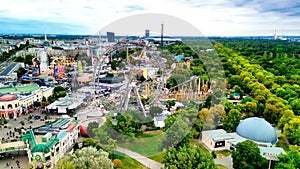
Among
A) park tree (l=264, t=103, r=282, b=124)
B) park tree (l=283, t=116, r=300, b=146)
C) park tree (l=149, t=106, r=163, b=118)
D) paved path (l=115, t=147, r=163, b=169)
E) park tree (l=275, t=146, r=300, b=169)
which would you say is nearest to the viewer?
park tree (l=275, t=146, r=300, b=169)

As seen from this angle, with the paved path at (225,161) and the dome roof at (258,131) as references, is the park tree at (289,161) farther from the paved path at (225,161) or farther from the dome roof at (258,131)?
the dome roof at (258,131)

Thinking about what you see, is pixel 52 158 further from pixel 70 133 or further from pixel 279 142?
pixel 279 142

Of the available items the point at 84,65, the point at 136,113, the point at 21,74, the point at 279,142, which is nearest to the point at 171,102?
the point at 136,113

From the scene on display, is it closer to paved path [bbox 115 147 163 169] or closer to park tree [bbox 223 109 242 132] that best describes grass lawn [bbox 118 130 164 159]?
paved path [bbox 115 147 163 169]

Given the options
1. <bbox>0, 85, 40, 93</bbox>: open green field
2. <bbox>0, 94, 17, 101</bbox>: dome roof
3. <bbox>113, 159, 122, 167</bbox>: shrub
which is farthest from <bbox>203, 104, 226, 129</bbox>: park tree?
<bbox>0, 85, 40, 93</bbox>: open green field

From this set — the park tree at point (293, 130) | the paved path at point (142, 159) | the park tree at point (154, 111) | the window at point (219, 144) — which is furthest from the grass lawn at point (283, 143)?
the park tree at point (154, 111)

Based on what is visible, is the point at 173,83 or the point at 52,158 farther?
the point at 173,83

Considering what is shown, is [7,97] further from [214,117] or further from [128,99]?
[214,117]
